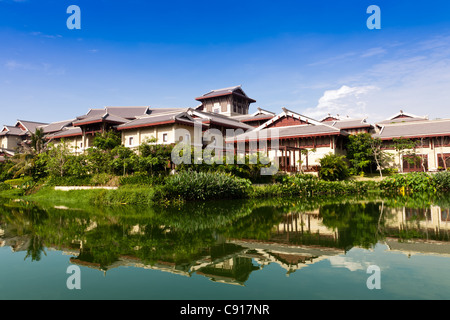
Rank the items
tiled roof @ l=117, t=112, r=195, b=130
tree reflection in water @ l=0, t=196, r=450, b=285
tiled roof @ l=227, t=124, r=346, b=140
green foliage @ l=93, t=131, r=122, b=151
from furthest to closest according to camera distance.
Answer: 1. green foliage @ l=93, t=131, r=122, b=151
2. tiled roof @ l=227, t=124, r=346, b=140
3. tiled roof @ l=117, t=112, r=195, b=130
4. tree reflection in water @ l=0, t=196, r=450, b=285

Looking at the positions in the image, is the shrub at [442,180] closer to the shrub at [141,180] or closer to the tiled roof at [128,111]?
the shrub at [141,180]

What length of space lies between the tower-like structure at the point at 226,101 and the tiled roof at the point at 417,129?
18423mm

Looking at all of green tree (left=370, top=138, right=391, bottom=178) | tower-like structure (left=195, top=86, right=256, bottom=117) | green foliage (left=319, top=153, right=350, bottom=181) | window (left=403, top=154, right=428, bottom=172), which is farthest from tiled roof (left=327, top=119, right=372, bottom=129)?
tower-like structure (left=195, top=86, right=256, bottom=117)

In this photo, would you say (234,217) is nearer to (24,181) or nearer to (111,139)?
(111,139)

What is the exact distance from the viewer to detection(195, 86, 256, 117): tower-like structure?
43031 mm

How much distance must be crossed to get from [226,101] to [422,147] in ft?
75.6

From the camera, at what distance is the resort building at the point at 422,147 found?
29000 millimetres

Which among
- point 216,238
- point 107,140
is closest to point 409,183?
point 216,238

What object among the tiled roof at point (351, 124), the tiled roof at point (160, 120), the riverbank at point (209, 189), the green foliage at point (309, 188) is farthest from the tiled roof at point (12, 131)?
the tiled roof at point (351, 124)

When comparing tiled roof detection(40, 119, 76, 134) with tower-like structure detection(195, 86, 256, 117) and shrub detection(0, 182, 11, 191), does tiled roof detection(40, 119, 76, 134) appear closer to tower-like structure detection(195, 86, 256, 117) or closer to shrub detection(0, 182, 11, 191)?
shrub detection(0, 182, 11, 191)

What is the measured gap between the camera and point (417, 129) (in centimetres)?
3084
